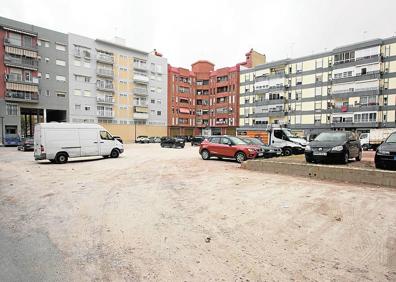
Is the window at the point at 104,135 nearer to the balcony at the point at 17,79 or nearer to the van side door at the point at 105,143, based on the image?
the van side door at the point at 105,143

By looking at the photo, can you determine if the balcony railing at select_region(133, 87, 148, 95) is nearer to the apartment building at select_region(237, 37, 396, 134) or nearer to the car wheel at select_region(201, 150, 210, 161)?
the apartment building at select_region(237, 37, 396, 134)

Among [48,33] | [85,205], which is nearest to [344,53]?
[85,205]

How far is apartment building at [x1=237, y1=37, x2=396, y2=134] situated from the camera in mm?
39812

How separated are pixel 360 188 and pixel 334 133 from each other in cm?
490

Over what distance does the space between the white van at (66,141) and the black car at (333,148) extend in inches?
514

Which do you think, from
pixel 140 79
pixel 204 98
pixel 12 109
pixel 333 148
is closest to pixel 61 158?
pixel 333 148

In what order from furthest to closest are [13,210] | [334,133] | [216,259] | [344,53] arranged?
[344,53] < [334,133] < [13,210] < [216,259]

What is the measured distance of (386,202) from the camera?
237 inches

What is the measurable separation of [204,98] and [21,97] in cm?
4444

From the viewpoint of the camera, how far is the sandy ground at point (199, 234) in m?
3.07

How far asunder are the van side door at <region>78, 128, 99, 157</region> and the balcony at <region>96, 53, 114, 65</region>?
4012 centimetres

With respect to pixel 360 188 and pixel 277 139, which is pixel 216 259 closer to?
pixel 360 188

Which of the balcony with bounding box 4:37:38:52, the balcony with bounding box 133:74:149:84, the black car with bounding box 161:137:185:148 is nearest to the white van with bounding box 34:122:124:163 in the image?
the black car with bounding box 161:137:185:148

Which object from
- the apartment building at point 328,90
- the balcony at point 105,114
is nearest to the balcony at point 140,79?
the balcony at point 105,114
